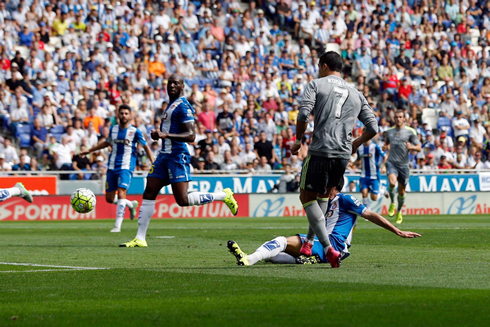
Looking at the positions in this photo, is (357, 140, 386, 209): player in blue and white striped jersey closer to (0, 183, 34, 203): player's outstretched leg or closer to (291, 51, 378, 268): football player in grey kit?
(0, 183, 34, 203): player's outstretched leg

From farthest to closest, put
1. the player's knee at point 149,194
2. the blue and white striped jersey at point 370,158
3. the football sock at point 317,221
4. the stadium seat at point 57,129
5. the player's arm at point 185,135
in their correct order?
the stadium seat at point 57,129 → the blue and white striped jersey at point 370,158 → the player's knee at point 149,194 → the player's arm at point 185,135 → the football sock at point 317,221


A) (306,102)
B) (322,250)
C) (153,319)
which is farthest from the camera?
(322,250)

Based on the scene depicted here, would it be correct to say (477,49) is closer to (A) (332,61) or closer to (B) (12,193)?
(B) (12,193)

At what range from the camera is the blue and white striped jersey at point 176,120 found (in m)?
12.6

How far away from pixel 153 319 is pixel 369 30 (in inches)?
1242

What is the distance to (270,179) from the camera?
28.0 metres

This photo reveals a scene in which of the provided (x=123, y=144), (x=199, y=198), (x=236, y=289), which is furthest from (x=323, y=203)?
(x=123, y=144)

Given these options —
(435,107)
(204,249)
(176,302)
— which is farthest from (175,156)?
(435,107)

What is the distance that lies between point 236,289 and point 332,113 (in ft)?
8.23

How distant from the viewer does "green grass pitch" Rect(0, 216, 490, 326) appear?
5.93 meters

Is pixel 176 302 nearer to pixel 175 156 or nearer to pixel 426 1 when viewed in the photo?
pixel 175 156

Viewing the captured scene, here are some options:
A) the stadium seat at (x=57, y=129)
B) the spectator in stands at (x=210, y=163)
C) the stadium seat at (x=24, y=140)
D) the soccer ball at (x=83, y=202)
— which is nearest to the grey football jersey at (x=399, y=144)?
the spectator in stands at (x=210, y=163)

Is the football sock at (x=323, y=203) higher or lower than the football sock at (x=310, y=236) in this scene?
higher

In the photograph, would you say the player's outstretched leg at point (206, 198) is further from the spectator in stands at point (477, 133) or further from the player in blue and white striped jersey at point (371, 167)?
the spectator in stands at point (477, 133)
